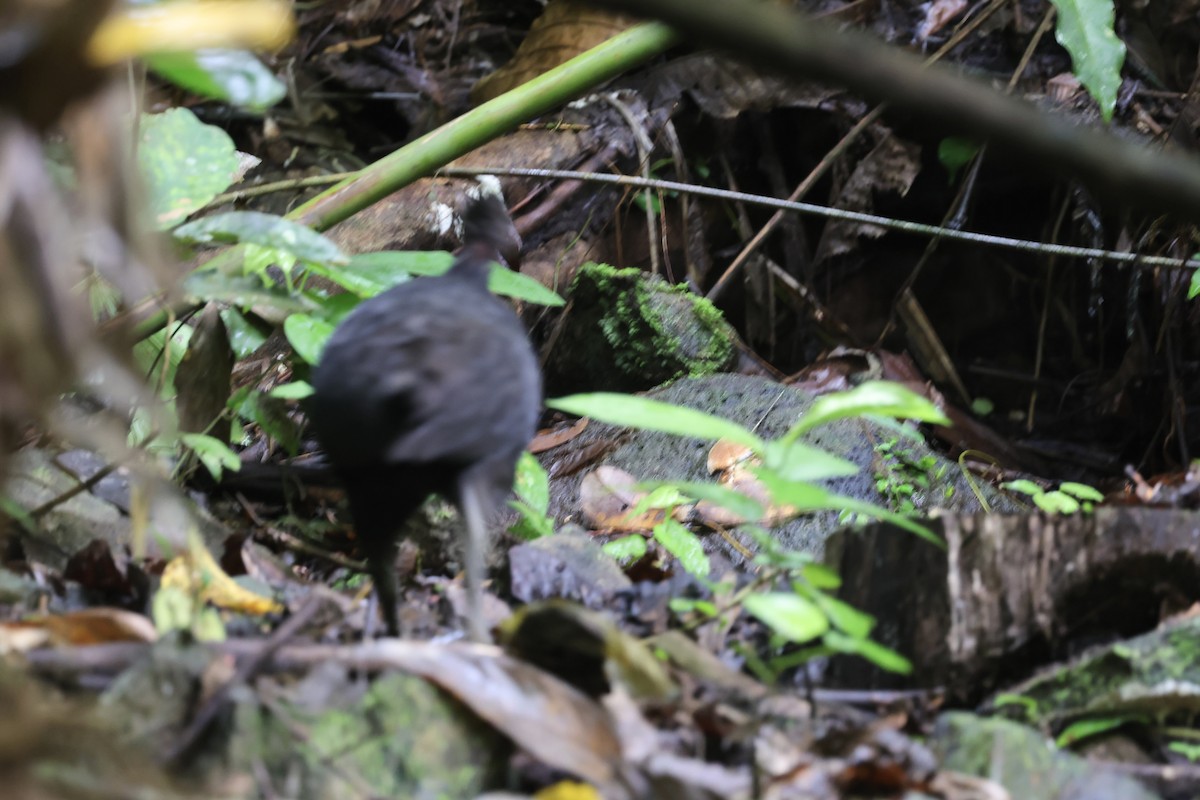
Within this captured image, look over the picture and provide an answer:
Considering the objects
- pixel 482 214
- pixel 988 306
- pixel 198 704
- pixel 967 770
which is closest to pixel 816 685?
pixel 967 770

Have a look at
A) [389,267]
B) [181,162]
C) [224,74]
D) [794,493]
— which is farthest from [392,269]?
[794,493]

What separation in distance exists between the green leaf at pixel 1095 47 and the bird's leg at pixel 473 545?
3.14 m

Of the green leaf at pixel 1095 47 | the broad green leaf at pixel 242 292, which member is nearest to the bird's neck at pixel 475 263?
the broad green leaf at pixel 242 292

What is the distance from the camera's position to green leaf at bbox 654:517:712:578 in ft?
9.98

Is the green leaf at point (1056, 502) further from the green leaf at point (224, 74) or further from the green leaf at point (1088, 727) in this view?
the green leaf at point (224, 74)

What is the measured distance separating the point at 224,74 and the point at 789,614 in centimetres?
111

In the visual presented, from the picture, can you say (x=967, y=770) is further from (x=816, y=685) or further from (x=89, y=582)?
(x=89, y=582)

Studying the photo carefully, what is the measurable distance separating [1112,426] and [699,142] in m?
2.71

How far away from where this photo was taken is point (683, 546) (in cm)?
309

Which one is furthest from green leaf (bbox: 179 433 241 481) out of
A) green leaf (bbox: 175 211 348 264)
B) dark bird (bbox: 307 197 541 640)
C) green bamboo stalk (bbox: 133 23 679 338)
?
green bamboo stalk (bbox: 133 23 679 338)

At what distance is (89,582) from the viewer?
2311 mm

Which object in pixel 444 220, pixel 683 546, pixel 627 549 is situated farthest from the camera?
pixel 444 220

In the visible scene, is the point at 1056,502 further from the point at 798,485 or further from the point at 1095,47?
the point at 798,485

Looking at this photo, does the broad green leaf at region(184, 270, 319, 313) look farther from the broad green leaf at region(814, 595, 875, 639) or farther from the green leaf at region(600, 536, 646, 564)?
the broad green leaf at region(814, 595, 875, 639)
